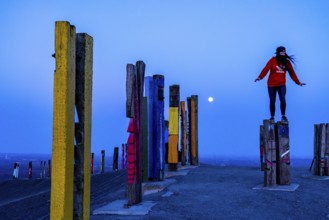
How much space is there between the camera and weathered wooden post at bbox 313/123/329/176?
11.6m

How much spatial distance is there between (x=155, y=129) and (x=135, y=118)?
2697 mm

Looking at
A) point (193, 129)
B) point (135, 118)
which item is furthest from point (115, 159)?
point (135, 118)

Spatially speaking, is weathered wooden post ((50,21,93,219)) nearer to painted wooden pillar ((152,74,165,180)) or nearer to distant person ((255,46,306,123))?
painted wooden pillar ((152,74,165,180))

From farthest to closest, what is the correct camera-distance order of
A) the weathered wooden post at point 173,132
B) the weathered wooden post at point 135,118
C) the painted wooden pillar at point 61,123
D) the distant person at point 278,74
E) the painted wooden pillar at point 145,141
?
the weathered wooden post at point 173,132
the distant person at point 278,74
the painted wooden pillar at point 145,141
the weathered wooden post at point 135,118
the painted wooden pillar at point 61,123

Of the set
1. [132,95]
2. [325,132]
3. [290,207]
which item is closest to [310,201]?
[290,207]

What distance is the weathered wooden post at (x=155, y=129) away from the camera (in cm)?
924

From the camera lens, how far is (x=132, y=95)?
6.29m

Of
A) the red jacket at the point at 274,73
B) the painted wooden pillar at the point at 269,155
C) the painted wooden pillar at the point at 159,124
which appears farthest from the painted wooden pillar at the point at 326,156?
the painted wooden pillar at the point at 159,124

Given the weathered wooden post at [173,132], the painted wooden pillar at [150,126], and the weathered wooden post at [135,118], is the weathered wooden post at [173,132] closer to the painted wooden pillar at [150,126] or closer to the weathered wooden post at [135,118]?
the painted wooden pillar at [150,126]

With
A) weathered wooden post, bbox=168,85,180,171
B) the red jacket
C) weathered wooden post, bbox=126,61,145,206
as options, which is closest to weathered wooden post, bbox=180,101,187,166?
weathered wooden post, bbox=168,85,180,171

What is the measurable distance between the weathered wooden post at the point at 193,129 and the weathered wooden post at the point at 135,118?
8.61m

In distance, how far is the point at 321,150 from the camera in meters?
11.8

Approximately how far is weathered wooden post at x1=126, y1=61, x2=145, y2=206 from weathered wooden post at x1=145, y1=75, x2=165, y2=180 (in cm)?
245

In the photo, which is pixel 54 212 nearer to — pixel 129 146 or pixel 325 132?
pixel 129 146
